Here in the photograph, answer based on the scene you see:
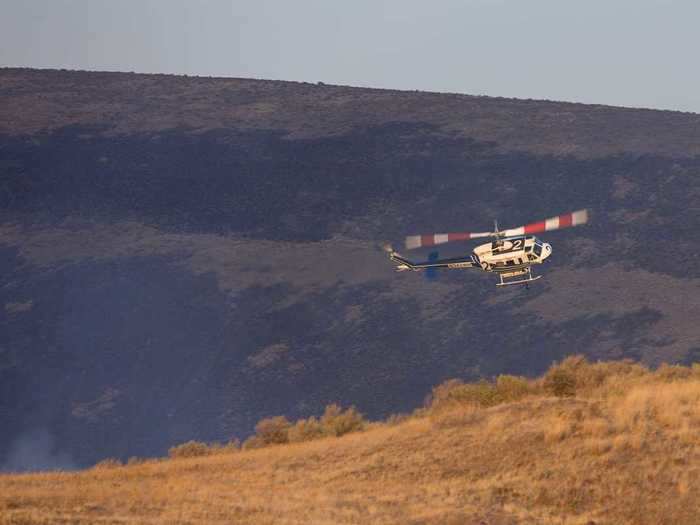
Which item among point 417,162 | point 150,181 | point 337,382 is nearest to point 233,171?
point 150,181

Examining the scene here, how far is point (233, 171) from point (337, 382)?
30.2 m

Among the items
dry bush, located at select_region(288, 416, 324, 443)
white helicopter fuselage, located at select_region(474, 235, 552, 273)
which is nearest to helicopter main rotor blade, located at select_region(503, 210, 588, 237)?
white helicopter fuselage, located at select_region(474, 235, 552, 273)

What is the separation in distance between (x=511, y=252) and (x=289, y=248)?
32.8 m

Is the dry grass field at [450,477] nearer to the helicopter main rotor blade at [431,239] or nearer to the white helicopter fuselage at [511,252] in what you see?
the helicopter main rotor blade at [431,239]

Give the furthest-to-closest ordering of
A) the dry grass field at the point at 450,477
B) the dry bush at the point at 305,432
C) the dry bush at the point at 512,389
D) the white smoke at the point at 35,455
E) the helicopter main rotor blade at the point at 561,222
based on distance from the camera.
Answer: the white smoke at the point at 35,455
the helicopter main rotor blade at the point at 561,222
the dry bush at the point at 305,432
the dry bush at the point at 512,389
the dry grass field at the point at 450,477

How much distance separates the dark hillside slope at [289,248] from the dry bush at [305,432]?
53.9ft

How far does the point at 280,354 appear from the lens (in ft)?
206

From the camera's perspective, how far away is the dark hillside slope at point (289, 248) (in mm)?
59312

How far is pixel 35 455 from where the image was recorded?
55062mm

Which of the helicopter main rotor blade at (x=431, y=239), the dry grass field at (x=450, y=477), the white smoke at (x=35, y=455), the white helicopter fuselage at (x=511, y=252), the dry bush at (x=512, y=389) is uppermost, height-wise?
the helicopter main rotor blade at (x=431, y=239)

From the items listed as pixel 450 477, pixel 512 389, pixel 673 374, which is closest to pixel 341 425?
pixel 512 389

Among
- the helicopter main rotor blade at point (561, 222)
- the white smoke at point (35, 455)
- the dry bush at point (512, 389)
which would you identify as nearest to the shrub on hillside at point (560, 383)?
the dry bush at point (512, 389)

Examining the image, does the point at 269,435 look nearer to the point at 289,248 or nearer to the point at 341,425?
the point at 341,425

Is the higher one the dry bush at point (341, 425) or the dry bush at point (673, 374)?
the dry bush at point (673, 374)
